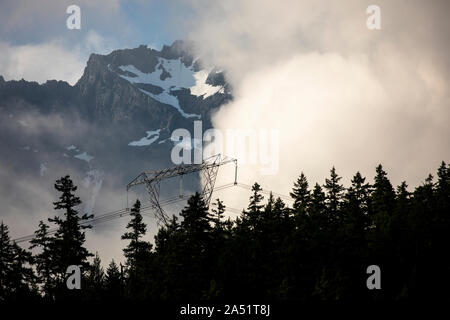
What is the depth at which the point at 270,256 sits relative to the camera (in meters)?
62.0

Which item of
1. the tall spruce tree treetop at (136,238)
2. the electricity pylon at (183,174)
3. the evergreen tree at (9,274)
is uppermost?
the electricity pylon at (183,174)

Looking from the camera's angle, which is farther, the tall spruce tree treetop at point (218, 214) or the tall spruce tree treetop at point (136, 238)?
the tall spruce tree treetop at point (136, 238)

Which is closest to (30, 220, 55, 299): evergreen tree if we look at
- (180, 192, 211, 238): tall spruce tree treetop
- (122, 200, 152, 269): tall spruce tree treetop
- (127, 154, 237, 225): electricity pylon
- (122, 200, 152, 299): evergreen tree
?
(122, 200, 152, 299): evergreen tree

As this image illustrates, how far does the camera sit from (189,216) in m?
64.2

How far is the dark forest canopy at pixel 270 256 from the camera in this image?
57.6m

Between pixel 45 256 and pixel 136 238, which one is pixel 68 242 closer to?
pixel 45 256

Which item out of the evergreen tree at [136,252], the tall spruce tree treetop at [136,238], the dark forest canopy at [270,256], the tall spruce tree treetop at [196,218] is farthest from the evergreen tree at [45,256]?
the tall spruce tree treetop at [196,218]

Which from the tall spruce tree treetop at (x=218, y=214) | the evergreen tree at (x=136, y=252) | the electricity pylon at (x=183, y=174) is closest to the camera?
the tall spruce tree treetop at (x=218, y=214)

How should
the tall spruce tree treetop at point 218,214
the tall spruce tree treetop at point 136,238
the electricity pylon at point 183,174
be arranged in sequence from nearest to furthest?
the tall spruce tree treetop at point 218,214
the tall spruce tree treetop at point 136,238
the electricity pylon at point 183,174

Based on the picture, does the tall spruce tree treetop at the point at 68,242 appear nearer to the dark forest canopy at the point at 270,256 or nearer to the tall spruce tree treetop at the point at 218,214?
the dark forest canopy at the point at 270,256

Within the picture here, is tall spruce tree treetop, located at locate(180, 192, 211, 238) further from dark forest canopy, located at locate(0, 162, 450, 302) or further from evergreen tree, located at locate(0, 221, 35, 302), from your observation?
evergreen tree, located at locate(0, 221, 35, 302)
